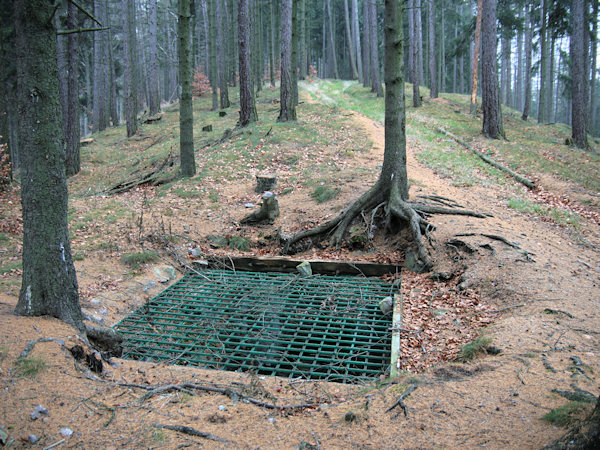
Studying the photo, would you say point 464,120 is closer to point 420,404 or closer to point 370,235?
point 370,235

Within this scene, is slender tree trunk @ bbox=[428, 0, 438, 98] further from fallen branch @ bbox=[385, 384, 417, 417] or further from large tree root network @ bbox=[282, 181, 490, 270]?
fallen branch @ bbox=[385, 384, 417, 417]

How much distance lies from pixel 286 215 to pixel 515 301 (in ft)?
18.4

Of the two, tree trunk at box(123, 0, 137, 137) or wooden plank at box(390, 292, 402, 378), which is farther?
tree trunk at box(123, 0, 137, 137)

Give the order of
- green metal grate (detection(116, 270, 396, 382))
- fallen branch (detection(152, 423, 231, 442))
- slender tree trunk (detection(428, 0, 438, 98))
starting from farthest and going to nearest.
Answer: slender tree trunk (detection(428, 0, 438, 98))
green metal grate (detection(116, 270, 396, 382))
fallen branch (detection(152, 423, 231, 442))

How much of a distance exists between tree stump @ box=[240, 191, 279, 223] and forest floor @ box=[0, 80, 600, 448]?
0.32 metres

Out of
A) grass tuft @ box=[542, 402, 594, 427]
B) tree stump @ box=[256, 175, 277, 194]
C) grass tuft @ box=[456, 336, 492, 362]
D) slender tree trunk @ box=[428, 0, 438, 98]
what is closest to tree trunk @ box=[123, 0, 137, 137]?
tree stump @ box=[256, 175, 277, 194]

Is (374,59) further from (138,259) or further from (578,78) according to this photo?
(138,259)

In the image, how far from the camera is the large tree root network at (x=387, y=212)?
7.90 meters

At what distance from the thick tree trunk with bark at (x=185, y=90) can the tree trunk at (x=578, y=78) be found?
14.6 m

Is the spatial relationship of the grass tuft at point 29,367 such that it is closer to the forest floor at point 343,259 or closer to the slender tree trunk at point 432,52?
the forest floor at point 343,259

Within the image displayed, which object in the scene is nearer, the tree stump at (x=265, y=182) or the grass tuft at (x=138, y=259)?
the grass tuft at (x=138, y=259)

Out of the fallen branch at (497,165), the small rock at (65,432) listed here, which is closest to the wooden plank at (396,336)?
the small rock at (65,432)

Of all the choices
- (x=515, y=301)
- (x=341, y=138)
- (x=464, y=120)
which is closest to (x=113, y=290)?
(x=515, y=301)

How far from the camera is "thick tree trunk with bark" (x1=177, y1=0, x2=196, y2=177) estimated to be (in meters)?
11.7
